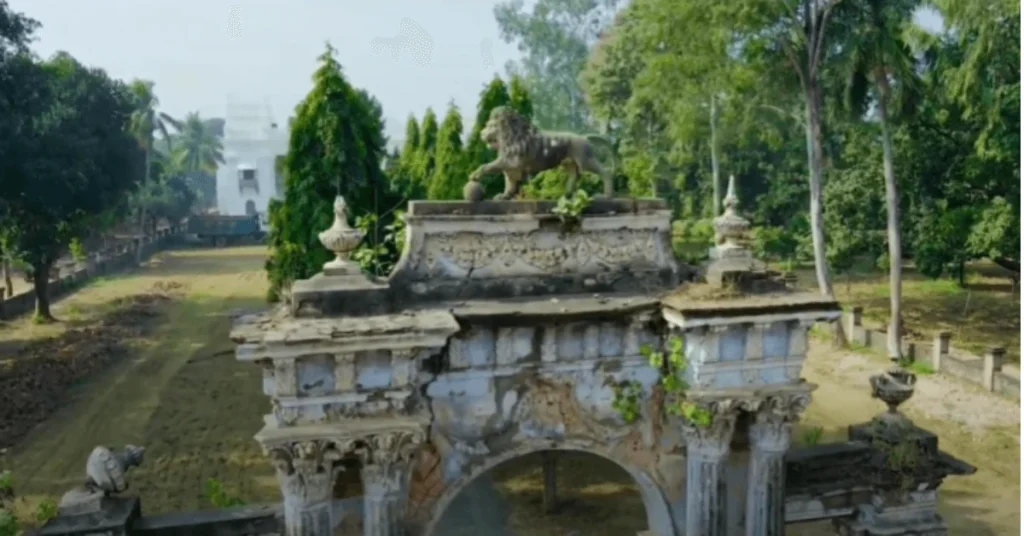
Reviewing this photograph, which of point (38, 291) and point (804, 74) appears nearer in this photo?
point (804, 74)

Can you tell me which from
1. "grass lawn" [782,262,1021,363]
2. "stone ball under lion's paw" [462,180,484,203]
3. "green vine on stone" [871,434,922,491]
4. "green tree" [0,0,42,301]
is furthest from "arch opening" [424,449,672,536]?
"green tree" [0,0,42,301]

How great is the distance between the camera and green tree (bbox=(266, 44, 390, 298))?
18594 millimetres

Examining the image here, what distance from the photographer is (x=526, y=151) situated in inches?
362

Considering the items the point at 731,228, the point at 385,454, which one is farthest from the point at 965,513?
the point at 385,454

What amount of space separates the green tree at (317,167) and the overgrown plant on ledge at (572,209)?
10.2 m

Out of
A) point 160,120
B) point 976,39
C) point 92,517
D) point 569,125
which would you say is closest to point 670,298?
point 92,517

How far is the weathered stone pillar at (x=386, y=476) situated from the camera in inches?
314

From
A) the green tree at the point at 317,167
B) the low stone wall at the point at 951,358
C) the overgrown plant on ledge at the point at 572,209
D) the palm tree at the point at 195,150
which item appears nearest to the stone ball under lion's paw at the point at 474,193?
the overgrown plant on ledge at the point at 572,209

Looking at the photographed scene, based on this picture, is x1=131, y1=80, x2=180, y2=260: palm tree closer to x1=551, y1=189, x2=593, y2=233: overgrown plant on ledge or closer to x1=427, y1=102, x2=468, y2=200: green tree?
x1=427, y1=102, x2=468, y2=200: green tree

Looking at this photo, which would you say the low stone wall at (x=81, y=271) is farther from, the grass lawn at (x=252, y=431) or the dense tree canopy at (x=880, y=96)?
the dense tree canopy at (x=880, y=96)

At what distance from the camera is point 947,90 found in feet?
76.2

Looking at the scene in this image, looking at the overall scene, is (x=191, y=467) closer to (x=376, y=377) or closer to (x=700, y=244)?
(x=376, y=377)

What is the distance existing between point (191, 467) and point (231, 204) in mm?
76578

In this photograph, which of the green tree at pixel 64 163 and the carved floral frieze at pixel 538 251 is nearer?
the carved floral frieze at pixel 538 251
